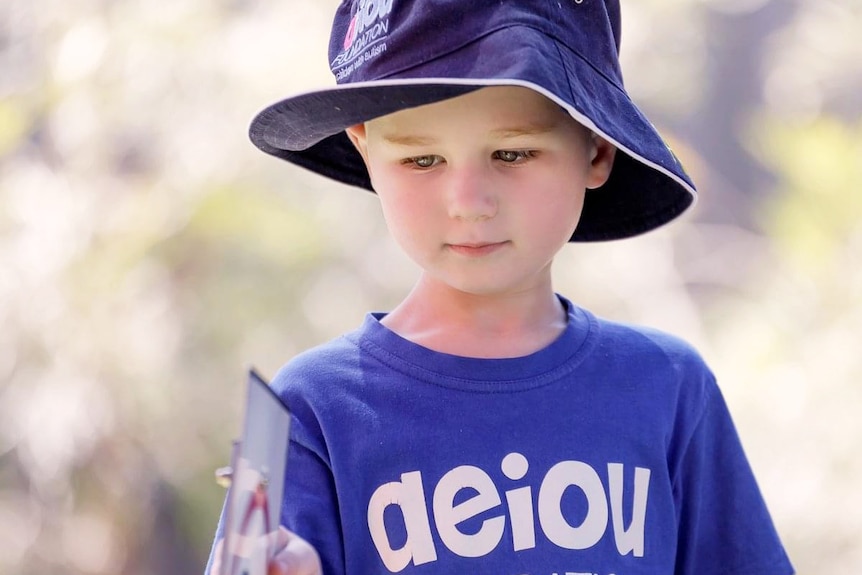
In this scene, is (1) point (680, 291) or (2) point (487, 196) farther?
(1) point (680, 291)

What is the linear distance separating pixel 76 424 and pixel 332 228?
63 cm

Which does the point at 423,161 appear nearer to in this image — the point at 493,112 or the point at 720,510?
the point at 493,112

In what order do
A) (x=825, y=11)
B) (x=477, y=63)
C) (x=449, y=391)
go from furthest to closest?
1. (x=825, y=11)
2. (x=449, y=391)
3. (x=477, y=63)

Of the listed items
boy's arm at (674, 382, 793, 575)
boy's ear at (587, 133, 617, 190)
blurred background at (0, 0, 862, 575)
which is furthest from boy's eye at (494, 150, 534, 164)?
blurred background at (0, 0, 862, 575)

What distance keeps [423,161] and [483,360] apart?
0.19 metres

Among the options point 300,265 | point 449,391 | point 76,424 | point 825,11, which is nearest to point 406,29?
point 449,391

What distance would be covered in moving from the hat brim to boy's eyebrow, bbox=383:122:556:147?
39 mm

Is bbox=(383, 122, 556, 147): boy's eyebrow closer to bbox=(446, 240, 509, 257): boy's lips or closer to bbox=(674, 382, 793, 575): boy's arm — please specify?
bbox=(446, 240, 509, 257): boy's lips

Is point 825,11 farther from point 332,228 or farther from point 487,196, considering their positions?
point 487,196

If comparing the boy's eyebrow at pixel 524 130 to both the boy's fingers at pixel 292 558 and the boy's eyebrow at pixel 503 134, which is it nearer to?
the boy's eyebrow at pixel 503 134

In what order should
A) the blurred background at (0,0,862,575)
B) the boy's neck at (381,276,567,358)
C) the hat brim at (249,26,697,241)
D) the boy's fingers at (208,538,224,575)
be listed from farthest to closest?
the blurred background at (0,0,862,575) → the boy's neck at (381,276,567,358) → the hat brim at (249,26,697,241) → the boy's fingers at (208,538,224,575)

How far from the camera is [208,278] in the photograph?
2234 mm

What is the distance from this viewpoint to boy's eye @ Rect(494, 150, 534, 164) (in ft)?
3.27

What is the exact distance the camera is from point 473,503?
987 millimetres
